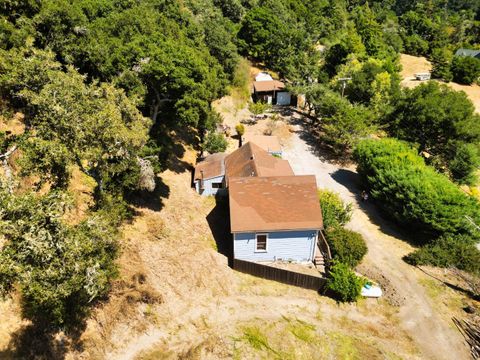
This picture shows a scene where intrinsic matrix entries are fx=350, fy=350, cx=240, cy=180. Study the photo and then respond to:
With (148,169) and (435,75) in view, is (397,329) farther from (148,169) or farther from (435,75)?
(435,75)

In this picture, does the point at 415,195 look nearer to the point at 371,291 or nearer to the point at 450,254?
the point at 450,254

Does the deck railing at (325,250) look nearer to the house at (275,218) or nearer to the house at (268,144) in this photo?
the house at (275,218)

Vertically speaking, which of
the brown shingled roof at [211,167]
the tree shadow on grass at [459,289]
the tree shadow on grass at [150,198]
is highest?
the brown shingled roof at [211,167]

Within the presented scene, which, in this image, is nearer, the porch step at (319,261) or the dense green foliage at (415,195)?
the porch step at (319,261)

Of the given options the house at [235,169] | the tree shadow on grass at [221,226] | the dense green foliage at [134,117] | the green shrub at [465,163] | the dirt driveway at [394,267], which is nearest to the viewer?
the dense green foliage at [134,117]

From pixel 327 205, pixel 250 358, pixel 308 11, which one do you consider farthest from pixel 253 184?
pixel 308 11

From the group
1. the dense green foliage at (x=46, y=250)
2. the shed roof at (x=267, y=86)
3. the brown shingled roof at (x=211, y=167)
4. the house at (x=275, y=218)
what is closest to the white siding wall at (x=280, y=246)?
the house at (x=275, y=218)
